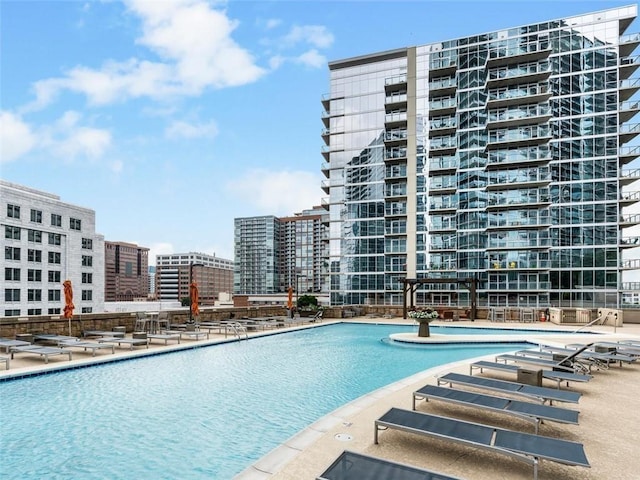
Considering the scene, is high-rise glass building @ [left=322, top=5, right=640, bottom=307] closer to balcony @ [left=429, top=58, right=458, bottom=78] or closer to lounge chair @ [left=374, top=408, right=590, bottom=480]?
balcony @ [left=429, top=58, right=458, bottom=78]

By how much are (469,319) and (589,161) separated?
65.6 ft

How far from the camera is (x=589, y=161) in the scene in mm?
36844

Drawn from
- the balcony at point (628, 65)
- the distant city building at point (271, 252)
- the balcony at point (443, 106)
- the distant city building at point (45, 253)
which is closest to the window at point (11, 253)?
the distant city building at point (45, 253)

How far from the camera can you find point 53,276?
53.3 metres

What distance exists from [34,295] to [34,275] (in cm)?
264

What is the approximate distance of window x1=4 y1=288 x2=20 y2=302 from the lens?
47.1 meters

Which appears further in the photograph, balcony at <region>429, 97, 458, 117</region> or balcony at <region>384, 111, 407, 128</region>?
balcony at <region>384, 111, 407, 128</region>

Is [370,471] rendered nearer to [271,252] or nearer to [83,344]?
[83,344]

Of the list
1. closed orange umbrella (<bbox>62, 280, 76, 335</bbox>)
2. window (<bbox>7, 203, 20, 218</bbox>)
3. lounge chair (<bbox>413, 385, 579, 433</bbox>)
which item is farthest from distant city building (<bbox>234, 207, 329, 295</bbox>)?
lounge chair (<bbox>413, 385, 579, 433</bbox>)

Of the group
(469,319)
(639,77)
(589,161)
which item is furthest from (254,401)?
(639,77)

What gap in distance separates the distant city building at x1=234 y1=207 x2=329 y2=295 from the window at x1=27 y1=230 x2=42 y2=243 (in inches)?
4144

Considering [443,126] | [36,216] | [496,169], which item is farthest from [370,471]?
[36,216]

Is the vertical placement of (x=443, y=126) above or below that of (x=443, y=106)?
below

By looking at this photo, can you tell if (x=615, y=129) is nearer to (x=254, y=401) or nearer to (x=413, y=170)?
(x=413, y=170)
